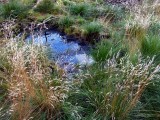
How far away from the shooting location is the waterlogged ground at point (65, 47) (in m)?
5.35

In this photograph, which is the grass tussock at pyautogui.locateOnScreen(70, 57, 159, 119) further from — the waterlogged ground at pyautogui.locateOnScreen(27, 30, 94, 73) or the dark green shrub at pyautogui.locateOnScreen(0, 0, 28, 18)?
the dark green shrub at pyautogui.locateOnScreen(0, 0, 28, 18)

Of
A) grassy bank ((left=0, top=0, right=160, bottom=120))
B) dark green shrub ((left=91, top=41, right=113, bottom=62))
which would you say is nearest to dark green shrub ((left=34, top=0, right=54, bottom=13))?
grassy bank ((left=0, top=0, right=160, bottom=120))

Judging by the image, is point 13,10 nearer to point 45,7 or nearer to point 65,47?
point 45,7

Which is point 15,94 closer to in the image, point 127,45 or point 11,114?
point 11,114

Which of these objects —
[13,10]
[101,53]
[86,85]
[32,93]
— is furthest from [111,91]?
[13,10]

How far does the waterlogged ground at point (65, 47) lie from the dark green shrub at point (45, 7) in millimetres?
843

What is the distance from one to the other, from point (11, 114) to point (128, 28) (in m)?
2.89

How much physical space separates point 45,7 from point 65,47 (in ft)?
5.47

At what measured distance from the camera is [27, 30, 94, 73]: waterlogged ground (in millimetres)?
5348

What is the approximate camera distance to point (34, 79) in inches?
151

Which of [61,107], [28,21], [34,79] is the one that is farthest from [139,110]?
[28,21]

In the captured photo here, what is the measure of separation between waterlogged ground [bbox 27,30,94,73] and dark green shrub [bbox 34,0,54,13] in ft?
2.77

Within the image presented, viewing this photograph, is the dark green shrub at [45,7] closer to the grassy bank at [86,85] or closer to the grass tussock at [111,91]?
the grassy bank at [86,85]

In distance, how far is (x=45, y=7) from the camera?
24.7 ft
